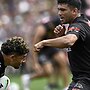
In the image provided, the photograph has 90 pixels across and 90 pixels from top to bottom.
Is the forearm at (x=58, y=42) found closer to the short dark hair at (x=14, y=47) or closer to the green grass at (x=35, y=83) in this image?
the short dark hair at (x=14, y=47)

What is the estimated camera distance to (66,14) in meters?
6.62

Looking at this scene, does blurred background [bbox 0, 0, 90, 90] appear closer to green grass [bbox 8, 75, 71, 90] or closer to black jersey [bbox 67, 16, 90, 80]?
green grass [bbox 8, 75, 71, 90]

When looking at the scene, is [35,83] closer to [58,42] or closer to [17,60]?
[17,60]

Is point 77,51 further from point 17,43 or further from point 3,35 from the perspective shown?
point 3,35

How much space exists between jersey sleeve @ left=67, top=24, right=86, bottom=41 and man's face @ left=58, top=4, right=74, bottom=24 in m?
0.27

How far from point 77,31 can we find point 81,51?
21.8 inches

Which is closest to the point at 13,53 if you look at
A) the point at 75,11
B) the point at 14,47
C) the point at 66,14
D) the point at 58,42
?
the point at 14,47

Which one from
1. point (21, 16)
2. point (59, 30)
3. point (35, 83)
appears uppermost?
point (21, 16)

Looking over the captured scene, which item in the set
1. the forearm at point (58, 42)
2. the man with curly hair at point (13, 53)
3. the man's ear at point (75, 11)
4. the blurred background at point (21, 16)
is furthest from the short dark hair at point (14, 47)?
the blurred background at point (21, 16)

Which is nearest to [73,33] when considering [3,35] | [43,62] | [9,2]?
[43,62]

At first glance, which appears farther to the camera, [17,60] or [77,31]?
[17,60]

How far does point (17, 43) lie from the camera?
6.52 meters

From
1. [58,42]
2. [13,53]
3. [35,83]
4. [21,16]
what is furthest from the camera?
[21,16]

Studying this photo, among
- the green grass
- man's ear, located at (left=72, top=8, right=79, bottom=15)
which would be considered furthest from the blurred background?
man's ear, located at (left=72, top=8, right=79, bottom=15)
